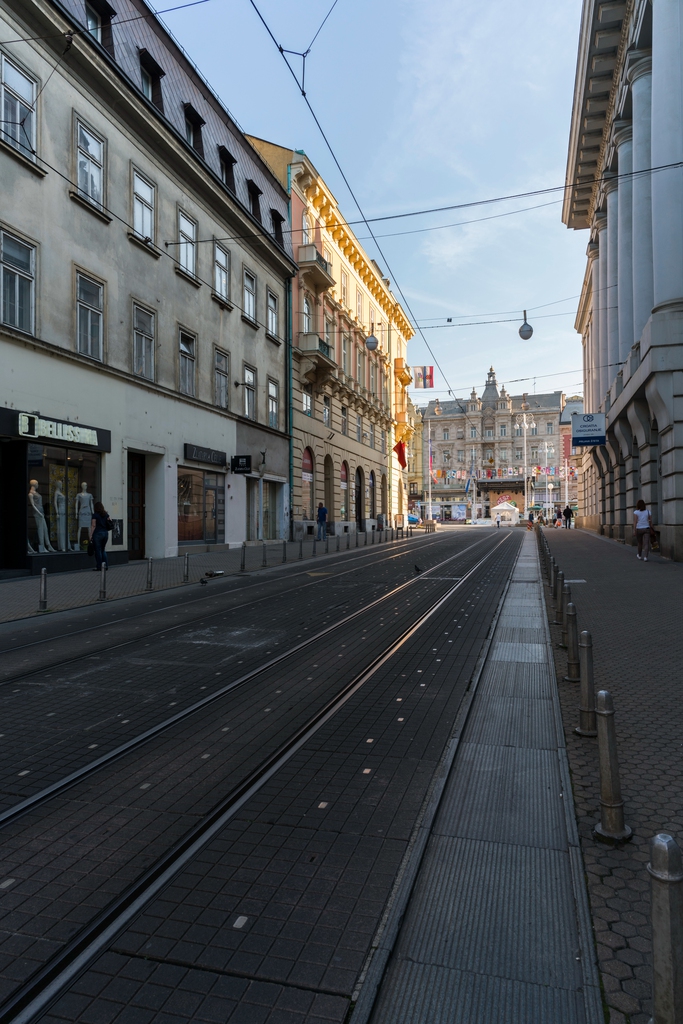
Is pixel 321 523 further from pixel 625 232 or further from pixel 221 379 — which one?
pixel 625 232

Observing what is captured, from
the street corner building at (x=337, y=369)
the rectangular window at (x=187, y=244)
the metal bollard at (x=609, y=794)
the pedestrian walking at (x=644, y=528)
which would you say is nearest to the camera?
the metal bollard at (x=609, y=794)

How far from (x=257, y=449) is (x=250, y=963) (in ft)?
85.5

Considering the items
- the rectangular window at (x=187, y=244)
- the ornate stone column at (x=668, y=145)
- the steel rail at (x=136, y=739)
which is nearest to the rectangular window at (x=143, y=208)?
the rectangular window at (x=187, y=244)

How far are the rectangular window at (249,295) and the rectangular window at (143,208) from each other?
6.84 meters

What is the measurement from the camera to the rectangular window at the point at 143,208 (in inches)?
774

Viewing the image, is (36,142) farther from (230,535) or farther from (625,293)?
(625,293)

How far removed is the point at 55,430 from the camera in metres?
16.0

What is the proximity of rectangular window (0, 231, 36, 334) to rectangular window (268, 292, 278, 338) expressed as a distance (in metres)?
15.0

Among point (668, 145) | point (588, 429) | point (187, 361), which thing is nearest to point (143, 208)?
point (187, 361)

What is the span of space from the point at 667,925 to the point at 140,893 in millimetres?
2214

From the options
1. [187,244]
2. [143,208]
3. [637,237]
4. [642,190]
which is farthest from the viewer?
[637,237]

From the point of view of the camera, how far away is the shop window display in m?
15.7

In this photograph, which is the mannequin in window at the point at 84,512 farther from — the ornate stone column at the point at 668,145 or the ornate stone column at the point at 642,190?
the ornate stone column at the point at 642,190

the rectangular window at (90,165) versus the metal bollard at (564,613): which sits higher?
the rectangular window at (90,165)
